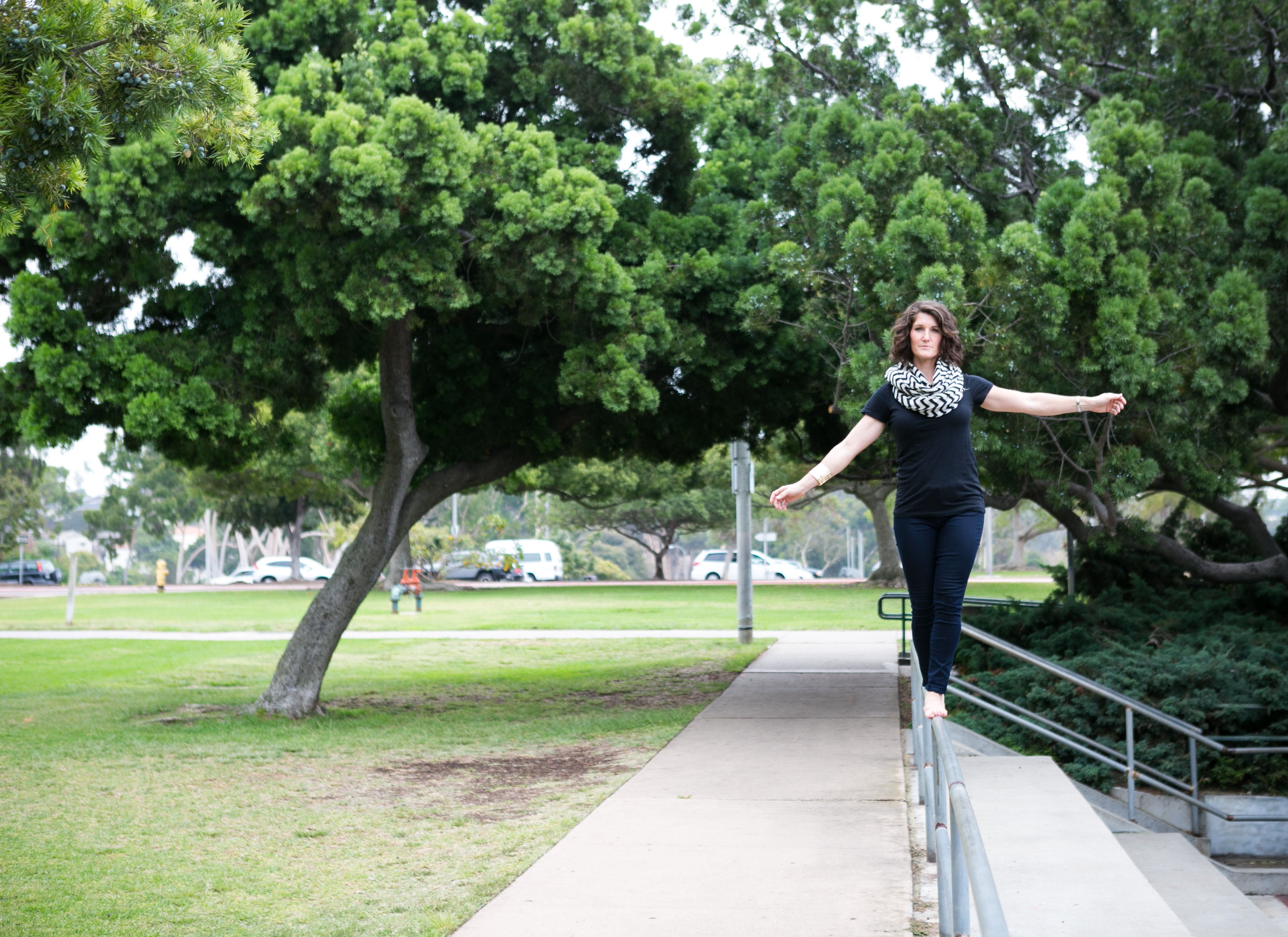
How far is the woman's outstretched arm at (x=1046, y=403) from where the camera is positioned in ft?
13.6

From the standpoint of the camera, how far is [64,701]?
14117mm

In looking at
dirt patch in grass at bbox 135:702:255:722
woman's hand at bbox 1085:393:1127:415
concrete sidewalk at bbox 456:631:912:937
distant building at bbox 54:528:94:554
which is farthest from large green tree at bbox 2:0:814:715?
distant building at bbox 54:528:94:554

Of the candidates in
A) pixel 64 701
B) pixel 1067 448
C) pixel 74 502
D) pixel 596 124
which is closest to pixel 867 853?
pixel 1067 448

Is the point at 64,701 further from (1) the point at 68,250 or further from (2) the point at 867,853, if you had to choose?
(2) the point at 867,853

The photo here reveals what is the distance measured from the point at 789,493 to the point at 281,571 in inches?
2118

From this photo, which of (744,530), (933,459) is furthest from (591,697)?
(933,459)

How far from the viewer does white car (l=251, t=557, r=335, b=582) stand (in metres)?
55.0

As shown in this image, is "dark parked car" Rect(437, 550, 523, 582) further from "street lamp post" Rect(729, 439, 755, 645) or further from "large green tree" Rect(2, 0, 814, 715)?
"large green tree" Rect(2, 0, 814, 715)

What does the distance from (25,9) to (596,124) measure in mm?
7131

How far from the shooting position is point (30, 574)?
5891cm

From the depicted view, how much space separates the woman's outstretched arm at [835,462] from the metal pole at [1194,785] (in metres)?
6.00

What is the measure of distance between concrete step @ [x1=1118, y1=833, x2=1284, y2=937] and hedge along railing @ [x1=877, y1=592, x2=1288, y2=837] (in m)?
0.40

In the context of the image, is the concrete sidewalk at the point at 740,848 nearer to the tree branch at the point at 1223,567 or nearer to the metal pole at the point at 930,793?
the metal pole at the point at 930,793

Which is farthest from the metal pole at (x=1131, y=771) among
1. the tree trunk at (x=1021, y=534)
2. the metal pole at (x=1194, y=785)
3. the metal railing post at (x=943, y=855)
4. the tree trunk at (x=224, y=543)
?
the tree trunk at (x=224, y=543)
